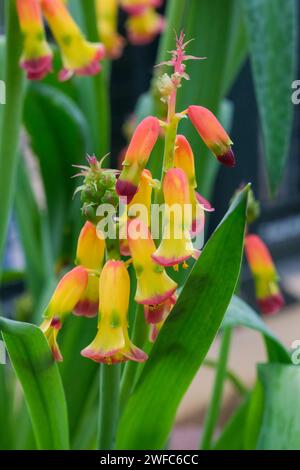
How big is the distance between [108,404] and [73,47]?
0.59ft

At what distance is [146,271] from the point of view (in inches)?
9.0

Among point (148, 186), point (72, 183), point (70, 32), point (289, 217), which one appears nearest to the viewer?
point (148, 186)

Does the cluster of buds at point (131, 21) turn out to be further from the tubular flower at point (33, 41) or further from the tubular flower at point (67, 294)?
the tubular flower at point (67, 294)

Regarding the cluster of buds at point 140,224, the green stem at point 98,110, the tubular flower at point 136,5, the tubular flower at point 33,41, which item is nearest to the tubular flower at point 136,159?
the cluster of buds at point 140,224

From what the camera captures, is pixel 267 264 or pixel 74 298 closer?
pixel 74 298

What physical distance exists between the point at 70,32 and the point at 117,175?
0.13 metres

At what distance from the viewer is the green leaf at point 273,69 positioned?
1.00 feet

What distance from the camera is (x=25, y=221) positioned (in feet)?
2.07

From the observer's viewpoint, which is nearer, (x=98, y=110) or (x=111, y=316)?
(x=111, y=316)

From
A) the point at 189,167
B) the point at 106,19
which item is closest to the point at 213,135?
the point at 189,167

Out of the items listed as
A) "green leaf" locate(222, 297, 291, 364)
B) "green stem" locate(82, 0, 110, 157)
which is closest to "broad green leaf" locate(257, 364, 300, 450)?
"green leaf" locate(222, 297, 291, 364)

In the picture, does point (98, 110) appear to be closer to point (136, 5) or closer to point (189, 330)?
point (136, 5)

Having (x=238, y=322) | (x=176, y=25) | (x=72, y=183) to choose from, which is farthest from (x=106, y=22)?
(x=238, y=322)
